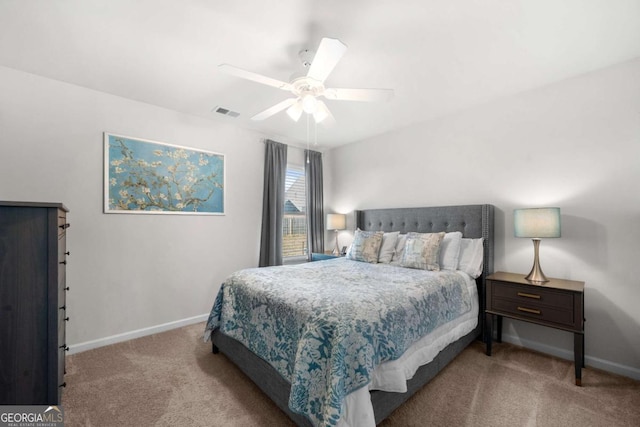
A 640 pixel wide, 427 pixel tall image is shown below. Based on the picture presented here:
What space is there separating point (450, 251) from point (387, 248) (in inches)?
28.2

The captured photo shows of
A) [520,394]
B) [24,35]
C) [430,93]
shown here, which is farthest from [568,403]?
[24,35]

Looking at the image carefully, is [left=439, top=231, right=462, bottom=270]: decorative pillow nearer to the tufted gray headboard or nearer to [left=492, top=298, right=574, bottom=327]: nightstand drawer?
the tufted gray headboard

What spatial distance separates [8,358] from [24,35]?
7.25 ft

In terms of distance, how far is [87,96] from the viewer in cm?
270

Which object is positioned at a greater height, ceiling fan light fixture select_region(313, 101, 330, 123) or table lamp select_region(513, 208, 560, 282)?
ceiling fan light fixture select_region(313, 101, 330, 123)

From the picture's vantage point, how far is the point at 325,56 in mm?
1655

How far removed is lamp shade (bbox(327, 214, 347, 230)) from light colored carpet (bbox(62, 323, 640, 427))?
2438 millimetres

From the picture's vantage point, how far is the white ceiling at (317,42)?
170cm

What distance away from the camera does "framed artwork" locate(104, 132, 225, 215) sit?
9.34ft

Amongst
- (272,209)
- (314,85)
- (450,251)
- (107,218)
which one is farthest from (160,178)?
(450,251)

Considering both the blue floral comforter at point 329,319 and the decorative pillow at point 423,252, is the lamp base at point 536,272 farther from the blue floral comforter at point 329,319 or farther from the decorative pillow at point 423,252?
the decorative pillow at point 423,252

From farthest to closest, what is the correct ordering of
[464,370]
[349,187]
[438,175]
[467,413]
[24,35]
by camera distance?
[349,187], [438,175], [464,370], [24,35], [467,413]

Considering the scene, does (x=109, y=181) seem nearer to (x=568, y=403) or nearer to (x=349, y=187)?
(x=349, y=187)

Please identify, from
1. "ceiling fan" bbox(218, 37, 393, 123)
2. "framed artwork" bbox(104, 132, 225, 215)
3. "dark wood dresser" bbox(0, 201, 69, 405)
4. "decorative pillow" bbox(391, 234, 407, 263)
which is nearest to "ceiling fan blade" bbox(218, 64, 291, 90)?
"ceiling fan" bbox(218, 37, 393, 123)
